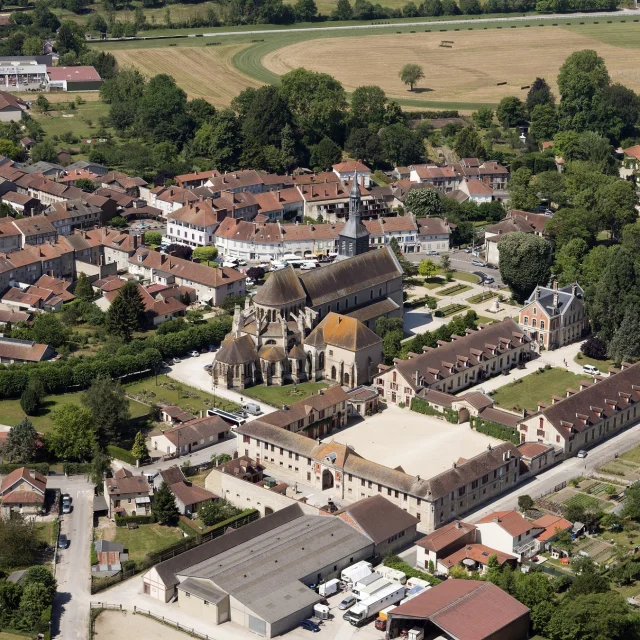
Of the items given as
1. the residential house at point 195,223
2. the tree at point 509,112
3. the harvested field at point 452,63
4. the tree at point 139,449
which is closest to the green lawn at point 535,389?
the tree at point 139,449

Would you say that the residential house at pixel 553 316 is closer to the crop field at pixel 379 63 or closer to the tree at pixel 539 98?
the tree at pixel 539 98

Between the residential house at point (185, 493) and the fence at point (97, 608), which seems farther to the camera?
the residential house at point (185, 493)

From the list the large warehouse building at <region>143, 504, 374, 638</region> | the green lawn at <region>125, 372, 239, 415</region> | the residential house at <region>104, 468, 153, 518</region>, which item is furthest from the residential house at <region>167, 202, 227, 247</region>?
the large warehouse building at <region>143, 504, 374, 638</region>

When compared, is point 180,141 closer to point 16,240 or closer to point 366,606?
Result: point 16,240

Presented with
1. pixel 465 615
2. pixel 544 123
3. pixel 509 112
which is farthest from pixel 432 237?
pixel 465 615

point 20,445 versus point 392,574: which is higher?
point 20,445

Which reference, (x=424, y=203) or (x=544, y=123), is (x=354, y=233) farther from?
(x=544, y=123)
